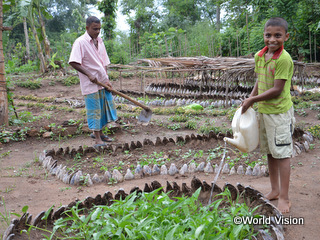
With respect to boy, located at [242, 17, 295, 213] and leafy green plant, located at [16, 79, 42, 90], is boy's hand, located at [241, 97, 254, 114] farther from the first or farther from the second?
leafy green plant, located at [16, 79, 42, 90]

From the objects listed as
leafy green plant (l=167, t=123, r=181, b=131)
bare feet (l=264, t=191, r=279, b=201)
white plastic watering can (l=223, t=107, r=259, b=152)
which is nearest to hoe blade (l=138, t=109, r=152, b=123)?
leafy green plant (l=167, t=123, r=181, b=131)

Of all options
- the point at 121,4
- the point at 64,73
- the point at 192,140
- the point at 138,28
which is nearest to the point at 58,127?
the point at 192,140

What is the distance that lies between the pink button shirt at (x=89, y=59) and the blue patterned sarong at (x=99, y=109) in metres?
0.11

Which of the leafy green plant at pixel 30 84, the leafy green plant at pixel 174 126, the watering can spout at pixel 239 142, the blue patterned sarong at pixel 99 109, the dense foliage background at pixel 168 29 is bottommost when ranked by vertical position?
the leafy green plant at pixel 174 126

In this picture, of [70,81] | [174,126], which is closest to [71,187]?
[174,126]

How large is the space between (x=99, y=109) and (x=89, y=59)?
29.3 inches

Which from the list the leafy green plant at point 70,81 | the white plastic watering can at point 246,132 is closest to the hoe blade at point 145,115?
the white plastic watering can at point 246,132

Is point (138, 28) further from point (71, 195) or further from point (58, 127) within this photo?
point (71, 195)

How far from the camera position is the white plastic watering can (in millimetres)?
2609

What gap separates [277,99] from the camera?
2.50 m

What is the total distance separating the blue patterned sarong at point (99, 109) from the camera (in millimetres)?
4711

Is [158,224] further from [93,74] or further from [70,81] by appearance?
[70,81]

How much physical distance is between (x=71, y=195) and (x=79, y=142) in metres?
2.08

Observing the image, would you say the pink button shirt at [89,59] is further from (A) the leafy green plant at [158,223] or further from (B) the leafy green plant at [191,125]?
(A) the leafy green plant at [158,223]
